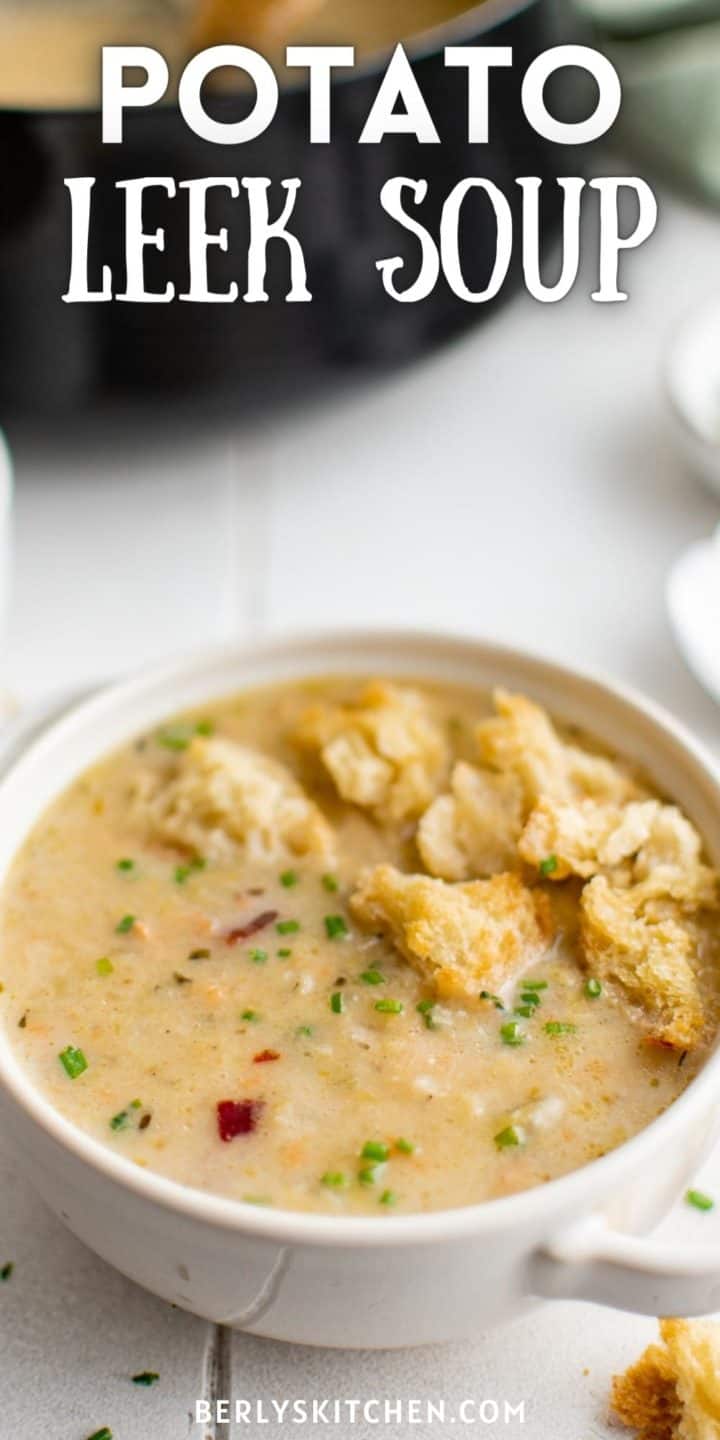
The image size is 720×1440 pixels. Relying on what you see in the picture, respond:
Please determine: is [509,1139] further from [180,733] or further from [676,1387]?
[180,733]

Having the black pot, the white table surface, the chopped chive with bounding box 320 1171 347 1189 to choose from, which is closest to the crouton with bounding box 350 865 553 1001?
the chopped chive with bounding box 320 1171 347 1189

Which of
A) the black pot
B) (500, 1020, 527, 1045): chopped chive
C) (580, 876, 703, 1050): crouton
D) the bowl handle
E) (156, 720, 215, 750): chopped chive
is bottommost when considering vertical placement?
the bowl handle

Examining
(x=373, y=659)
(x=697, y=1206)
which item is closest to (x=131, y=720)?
(x=373, y=659)

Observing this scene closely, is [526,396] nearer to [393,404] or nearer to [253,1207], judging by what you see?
[393,404]

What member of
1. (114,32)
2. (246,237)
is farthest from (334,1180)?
(114,32)

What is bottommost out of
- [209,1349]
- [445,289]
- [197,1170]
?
[209,1349]

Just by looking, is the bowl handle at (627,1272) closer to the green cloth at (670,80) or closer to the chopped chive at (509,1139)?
the chopped chive at (509,1139)

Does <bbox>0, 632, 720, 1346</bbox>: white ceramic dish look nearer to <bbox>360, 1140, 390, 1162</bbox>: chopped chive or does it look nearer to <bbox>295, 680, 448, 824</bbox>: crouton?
<bbox>360, 1140, 390, 1162</bbox>: chopped chive

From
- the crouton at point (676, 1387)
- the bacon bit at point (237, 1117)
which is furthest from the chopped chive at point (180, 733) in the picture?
the crouton at point (676, 1387)
